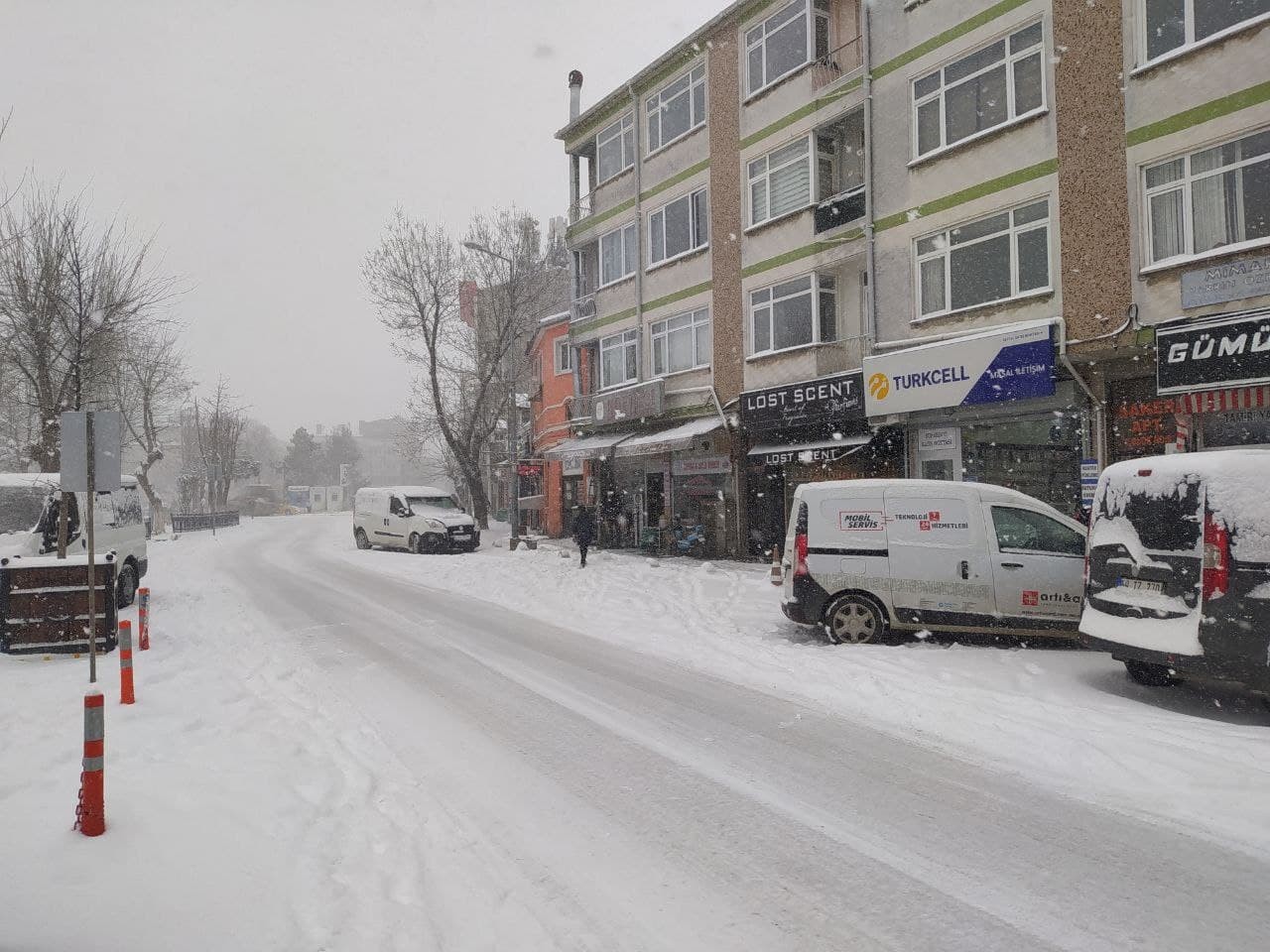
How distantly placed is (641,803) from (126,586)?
12.1 metres

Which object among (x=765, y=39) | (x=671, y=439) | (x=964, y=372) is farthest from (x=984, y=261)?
(x=765, y=39)

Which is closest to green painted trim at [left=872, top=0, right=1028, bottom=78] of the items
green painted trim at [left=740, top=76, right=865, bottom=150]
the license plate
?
green painted trim at [left=740, top=76, right=865, bottom=150]

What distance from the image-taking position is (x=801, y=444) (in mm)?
17766

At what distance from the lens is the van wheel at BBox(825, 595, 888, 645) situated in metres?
9.24

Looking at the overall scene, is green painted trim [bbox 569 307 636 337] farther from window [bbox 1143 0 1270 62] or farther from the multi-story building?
window [bbox 1143 0 1270 62]

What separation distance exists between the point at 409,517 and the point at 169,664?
55.0 ft

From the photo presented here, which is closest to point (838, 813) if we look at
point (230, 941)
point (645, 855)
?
point (645, 855)

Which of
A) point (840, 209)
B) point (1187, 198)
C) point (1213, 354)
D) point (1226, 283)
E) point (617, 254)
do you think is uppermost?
point (617, 254)

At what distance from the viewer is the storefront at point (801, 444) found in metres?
16.4

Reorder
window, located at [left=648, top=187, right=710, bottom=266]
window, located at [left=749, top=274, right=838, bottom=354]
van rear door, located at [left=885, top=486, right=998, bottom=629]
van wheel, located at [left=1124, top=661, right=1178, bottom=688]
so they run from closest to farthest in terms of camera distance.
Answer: van wheel, located at [left=1124, top=661, right=1178, bottom=688] < van rear door, located at [left=885, top=486, right=998, bottom=629] < window, located at [left=749, top=274, right=838, bottom=354] < window, located at [left=648, top=187, right=710, bottom=266]

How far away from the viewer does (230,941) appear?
3.12 metres

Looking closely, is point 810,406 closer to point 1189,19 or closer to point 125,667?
point 1189,19

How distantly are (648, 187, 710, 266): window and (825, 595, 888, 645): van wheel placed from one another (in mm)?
13661

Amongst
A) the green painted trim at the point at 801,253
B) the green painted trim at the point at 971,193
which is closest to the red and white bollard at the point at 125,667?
the green painted trim at the point at 971,193
